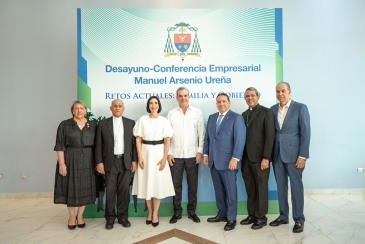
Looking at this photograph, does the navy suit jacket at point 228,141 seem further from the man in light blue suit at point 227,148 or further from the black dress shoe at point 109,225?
the black dress shoe at point 109,225

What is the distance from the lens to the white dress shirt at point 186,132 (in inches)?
142

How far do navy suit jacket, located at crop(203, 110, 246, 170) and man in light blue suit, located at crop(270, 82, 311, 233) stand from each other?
1.57ft

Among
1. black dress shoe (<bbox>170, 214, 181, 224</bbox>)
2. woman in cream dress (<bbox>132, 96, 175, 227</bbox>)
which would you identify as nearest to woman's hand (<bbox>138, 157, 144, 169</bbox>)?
woman in cream dress (<bbox>132, 96, 175, 227</bbox>)

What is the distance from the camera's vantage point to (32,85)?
4988mm

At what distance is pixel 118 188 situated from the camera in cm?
349

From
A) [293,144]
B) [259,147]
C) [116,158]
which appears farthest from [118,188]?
[293,144]

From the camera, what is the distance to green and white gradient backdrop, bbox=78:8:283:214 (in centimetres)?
388

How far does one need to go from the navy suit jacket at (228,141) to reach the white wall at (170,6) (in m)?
2.28

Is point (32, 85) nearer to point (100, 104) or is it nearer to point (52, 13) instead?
point (52, 13)

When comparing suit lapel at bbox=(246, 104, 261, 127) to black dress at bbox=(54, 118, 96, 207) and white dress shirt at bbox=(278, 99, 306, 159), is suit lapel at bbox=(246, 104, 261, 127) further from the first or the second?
black dress at bbox=(54, 118, 96, 207)

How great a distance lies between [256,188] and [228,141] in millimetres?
767

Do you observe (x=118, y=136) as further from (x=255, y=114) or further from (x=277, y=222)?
(x=277, y=222)

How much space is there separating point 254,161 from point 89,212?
252 centimetres

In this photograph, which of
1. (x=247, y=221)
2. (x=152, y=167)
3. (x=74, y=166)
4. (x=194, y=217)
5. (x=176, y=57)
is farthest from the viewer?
(x=176, y=57)
